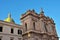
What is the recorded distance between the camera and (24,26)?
38.3m

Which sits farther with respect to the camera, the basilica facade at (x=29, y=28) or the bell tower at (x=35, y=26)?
the bell tower at (x=35, y=26)

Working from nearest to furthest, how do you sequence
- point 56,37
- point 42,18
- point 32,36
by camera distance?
point 32,36, point 42,18, point 56,37

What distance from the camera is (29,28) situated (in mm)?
35812

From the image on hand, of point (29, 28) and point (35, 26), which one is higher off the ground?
point (35, 26)

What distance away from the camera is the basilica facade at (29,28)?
3416 centimetres

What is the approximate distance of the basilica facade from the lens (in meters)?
34.2

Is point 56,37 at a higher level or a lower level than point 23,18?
lower

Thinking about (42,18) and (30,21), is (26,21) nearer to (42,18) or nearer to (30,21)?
(30,21)

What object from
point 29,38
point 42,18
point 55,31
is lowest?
point 29,38

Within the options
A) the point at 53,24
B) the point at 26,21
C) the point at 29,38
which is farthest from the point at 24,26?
the point at 53,24

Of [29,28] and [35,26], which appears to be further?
[35,26]

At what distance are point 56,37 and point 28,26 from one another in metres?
12.8

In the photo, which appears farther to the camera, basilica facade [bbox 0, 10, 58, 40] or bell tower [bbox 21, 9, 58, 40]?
bell tower [bbox 21, 9, 58, 40]

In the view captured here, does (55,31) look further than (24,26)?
Yes
